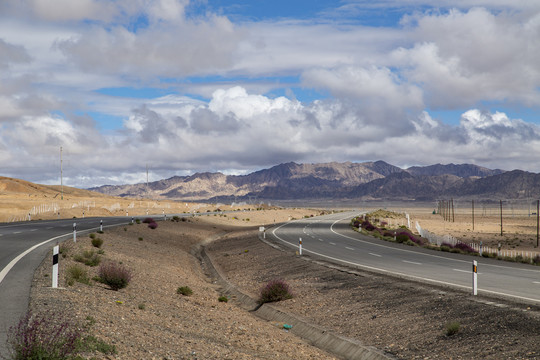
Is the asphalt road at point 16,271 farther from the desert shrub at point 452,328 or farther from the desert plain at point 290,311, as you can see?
the desert shrub at point 452,328

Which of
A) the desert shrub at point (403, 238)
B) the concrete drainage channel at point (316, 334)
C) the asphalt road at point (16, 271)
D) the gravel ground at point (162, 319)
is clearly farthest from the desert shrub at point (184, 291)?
the desert shrub at point (403, 238)

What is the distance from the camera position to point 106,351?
8414 millimetres

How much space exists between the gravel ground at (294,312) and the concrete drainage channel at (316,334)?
1.16ft

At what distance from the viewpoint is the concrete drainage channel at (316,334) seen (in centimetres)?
1254

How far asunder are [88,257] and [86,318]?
490 inches

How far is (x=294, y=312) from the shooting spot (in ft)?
58.2

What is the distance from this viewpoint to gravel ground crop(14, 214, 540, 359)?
10398mm

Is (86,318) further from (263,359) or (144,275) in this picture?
(144,275)

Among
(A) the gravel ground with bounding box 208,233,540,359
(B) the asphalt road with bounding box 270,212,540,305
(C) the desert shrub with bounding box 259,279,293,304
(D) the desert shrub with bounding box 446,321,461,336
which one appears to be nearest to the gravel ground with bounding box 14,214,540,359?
(A) the gravel ground with bounding box 208,233,540,359

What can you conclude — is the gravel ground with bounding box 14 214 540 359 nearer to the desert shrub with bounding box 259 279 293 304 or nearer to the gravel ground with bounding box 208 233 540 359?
the gravel ground with bounding box 208 233 540 359

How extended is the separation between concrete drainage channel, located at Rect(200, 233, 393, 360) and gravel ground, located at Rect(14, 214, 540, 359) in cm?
35

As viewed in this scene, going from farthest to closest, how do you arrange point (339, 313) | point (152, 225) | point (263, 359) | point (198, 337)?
1. point (152, 225)
2. point (339, 313)
3. point (198, 337)
4. point (263, 359)

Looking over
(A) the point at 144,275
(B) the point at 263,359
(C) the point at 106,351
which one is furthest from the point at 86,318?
(A) the point at 144,275

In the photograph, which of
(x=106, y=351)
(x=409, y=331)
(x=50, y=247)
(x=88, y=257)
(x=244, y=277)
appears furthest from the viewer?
(x=244, y=277)
